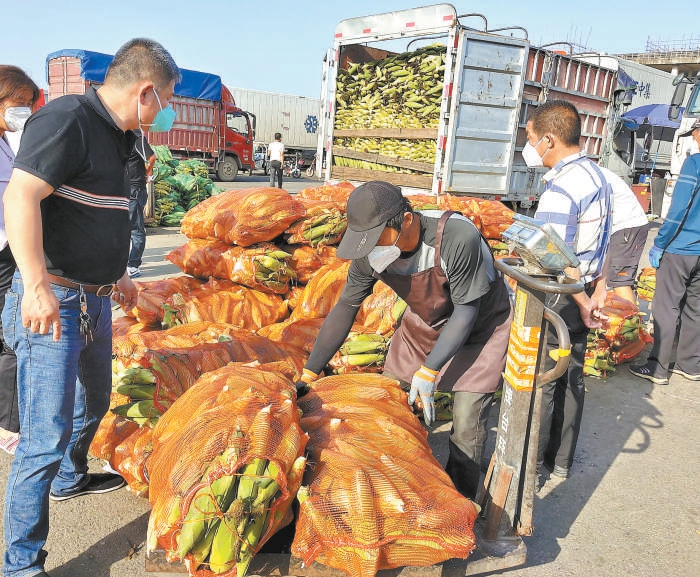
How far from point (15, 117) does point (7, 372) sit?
1.36 metres

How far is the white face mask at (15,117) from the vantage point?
9.72 feet

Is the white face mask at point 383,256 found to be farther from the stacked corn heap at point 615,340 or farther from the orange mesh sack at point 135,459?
the stacked corn heap at point 615,340

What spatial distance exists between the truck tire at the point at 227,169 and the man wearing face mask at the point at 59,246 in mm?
18688

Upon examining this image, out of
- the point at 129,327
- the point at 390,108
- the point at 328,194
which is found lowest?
the point at 129,327

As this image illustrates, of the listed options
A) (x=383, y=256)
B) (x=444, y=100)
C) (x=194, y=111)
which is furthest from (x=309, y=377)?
(x=194, y=111)

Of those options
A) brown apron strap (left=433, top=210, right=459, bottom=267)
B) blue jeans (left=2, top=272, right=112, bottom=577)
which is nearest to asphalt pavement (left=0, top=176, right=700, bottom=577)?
blue jeans (left=2, top=272, right=112, bottom=577)

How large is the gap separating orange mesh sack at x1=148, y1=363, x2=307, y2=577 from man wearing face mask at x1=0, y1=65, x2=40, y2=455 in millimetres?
1395

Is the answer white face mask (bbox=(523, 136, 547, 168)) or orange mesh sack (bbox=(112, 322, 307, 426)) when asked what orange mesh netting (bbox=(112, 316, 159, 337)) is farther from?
white face mask (bbox=(523, 136, 547, 168))

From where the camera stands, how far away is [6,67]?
3086mm

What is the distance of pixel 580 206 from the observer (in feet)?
9.77

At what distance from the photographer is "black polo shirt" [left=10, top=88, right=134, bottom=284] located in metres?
1.95

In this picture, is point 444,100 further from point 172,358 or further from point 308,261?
point 172,358

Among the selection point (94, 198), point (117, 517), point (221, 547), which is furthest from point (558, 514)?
point (94, 198)

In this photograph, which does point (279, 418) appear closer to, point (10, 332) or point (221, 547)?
point (221, 547)
